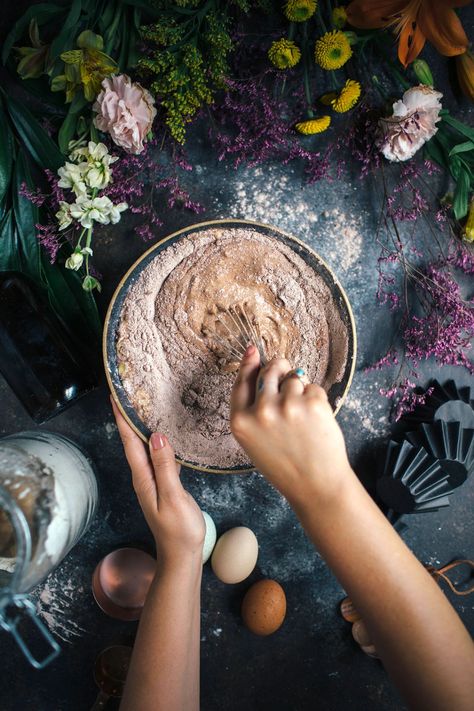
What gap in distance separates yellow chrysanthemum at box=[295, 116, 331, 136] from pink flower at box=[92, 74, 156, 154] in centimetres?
29

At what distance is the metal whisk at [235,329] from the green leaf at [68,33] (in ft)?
1.80

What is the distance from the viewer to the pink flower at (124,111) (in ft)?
3.16

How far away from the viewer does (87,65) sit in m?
0.97

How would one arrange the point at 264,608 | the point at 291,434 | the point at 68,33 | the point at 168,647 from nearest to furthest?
the point at 291,434
the point at 168,647
the point at 68,33
the point at 264,608

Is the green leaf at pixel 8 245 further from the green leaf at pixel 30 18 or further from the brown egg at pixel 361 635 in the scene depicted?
the brown egg at pixel 361 635

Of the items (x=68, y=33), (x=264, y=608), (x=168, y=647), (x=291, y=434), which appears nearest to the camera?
(x=291, y=434)

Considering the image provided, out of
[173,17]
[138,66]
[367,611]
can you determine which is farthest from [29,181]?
[367,611]

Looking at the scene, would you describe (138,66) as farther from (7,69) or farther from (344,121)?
(344,121)

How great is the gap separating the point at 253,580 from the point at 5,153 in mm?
993

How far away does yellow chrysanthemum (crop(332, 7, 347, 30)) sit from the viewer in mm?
1015

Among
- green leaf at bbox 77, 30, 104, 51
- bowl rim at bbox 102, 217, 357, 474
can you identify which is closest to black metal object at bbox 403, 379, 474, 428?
bowl rim at bbox 102, 217, 357, 474

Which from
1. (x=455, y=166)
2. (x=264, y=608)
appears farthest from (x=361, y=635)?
(x=455, y=166)

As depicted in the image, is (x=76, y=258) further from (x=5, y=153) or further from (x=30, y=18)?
(x=30, y=18)

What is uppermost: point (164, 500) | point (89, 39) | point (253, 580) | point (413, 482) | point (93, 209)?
point (89, 39)
